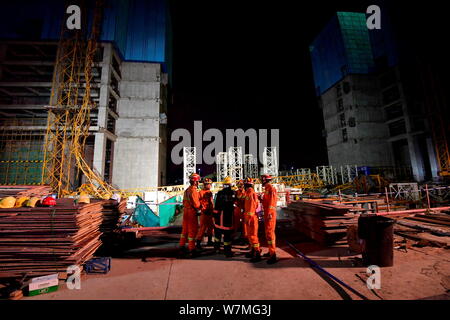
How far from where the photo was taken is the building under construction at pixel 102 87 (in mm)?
22234

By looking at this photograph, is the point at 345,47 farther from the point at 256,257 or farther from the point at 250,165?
the point at 256,257

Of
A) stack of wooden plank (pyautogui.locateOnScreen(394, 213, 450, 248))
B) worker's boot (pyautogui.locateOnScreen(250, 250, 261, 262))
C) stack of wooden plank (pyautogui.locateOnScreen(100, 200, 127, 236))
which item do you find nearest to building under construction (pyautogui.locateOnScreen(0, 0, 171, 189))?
stack of wooden plank (pyautogui.locateOnScreen(100, 200, 127, 236))

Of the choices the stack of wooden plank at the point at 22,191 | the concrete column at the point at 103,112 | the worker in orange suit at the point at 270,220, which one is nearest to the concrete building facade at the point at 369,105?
the worker in orange suit at the point at 270,220

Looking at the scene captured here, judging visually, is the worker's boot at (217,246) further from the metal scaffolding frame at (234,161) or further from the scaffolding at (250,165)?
the scaffolding at (250,165)

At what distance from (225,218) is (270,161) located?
3119 cm

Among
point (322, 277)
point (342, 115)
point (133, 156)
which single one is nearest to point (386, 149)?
point (342, 115)

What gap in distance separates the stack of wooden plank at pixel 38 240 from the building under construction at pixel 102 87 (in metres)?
19.1

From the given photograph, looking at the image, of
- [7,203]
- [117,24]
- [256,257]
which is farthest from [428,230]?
[117,24]

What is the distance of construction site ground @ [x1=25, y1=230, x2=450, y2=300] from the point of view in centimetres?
305

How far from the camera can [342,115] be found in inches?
1435

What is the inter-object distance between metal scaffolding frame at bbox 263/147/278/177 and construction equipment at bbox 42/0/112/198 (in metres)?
24.6

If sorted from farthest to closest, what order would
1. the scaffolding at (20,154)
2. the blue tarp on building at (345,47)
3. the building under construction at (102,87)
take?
1. the blue tarp on building at (345,47)
2. the building under construction at (102,87)
3. the scaffolding at (20,154)

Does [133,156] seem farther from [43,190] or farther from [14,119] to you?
[43,190]
